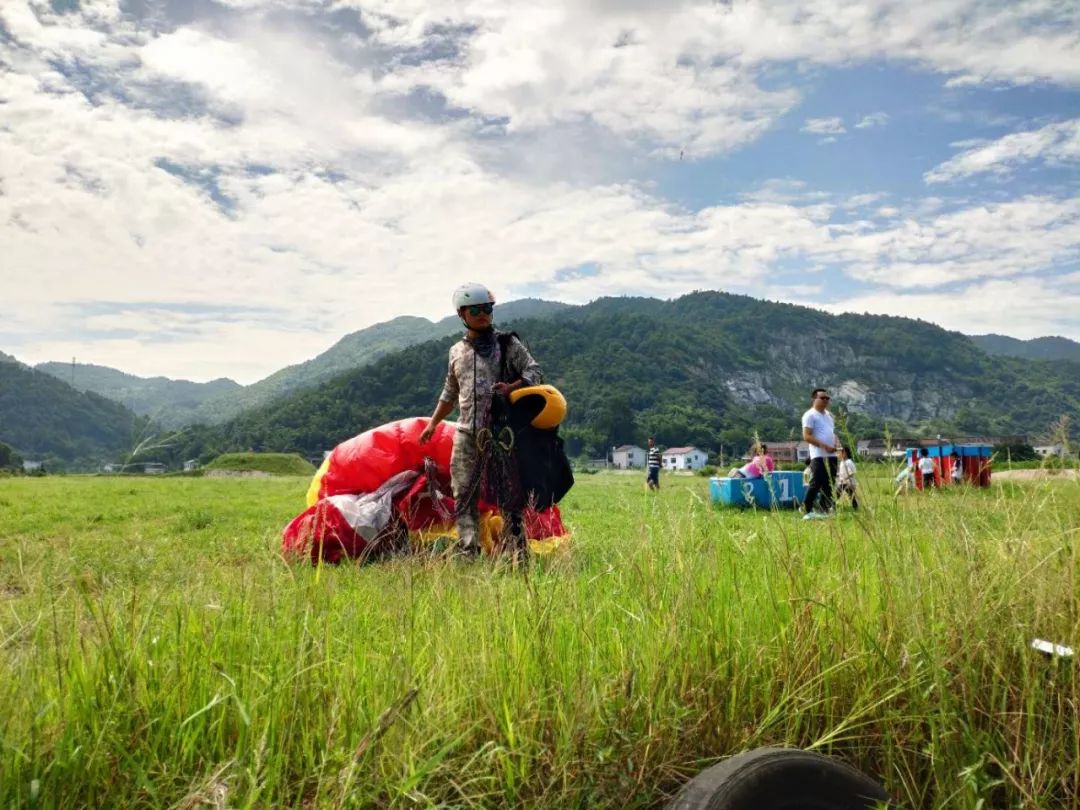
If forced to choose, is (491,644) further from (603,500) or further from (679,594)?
(603,500)

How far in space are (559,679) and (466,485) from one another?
4.28m

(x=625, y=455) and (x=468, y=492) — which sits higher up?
(x=468, y=492)

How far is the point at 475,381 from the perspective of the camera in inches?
260

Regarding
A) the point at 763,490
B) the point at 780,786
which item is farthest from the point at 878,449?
the point at 763,490

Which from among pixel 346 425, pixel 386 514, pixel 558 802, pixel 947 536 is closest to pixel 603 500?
pixel 386 514

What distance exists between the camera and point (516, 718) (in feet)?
7.45

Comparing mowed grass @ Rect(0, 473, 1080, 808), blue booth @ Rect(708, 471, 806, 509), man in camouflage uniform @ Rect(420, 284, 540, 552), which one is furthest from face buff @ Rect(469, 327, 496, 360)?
blue booth @ Rect(708, 471, 806, 509)

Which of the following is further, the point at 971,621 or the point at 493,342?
the point at 493,342

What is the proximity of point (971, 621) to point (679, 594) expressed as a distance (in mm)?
1126

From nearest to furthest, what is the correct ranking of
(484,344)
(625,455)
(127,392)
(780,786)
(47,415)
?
(780,786)
(484,344)
(127,392)
(47,415)
(625,455)

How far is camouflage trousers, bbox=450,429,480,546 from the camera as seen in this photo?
665 cm

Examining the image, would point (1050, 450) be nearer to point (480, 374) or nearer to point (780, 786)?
point (780, 786)

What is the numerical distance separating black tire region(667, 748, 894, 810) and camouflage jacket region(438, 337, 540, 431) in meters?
4.74

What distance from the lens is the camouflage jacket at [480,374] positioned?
21.7 ft
